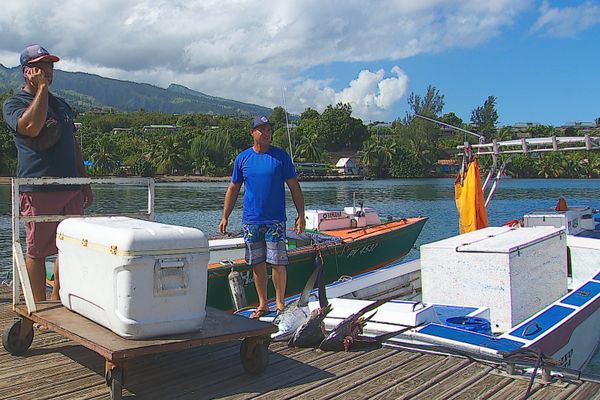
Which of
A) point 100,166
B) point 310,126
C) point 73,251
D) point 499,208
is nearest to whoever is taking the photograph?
point 73,251

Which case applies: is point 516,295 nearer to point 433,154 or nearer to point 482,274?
point 482,274

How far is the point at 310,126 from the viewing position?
128875 millimetres

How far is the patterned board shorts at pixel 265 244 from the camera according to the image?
6.07m

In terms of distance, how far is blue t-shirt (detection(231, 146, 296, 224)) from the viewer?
6.00m

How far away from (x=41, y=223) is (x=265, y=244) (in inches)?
81.3

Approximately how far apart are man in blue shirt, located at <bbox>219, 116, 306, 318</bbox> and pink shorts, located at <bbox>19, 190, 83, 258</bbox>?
5.67 ft

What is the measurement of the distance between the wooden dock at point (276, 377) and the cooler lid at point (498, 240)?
2.10 metres

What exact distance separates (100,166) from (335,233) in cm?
8589

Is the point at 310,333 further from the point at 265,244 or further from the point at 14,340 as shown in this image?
the point at 14,340

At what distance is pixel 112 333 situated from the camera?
12.9ft

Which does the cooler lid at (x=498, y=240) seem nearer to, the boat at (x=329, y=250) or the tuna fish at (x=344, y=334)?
the tuna fish at (x=344, y=334)

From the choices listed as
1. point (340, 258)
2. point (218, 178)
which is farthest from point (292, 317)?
point (218, 178)

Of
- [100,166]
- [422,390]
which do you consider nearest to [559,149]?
[422,390]

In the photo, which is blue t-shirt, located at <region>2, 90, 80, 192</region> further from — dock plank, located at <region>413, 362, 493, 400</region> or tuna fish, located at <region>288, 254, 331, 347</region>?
dock plank, located at <region>413, 362, 493, 400</region>
